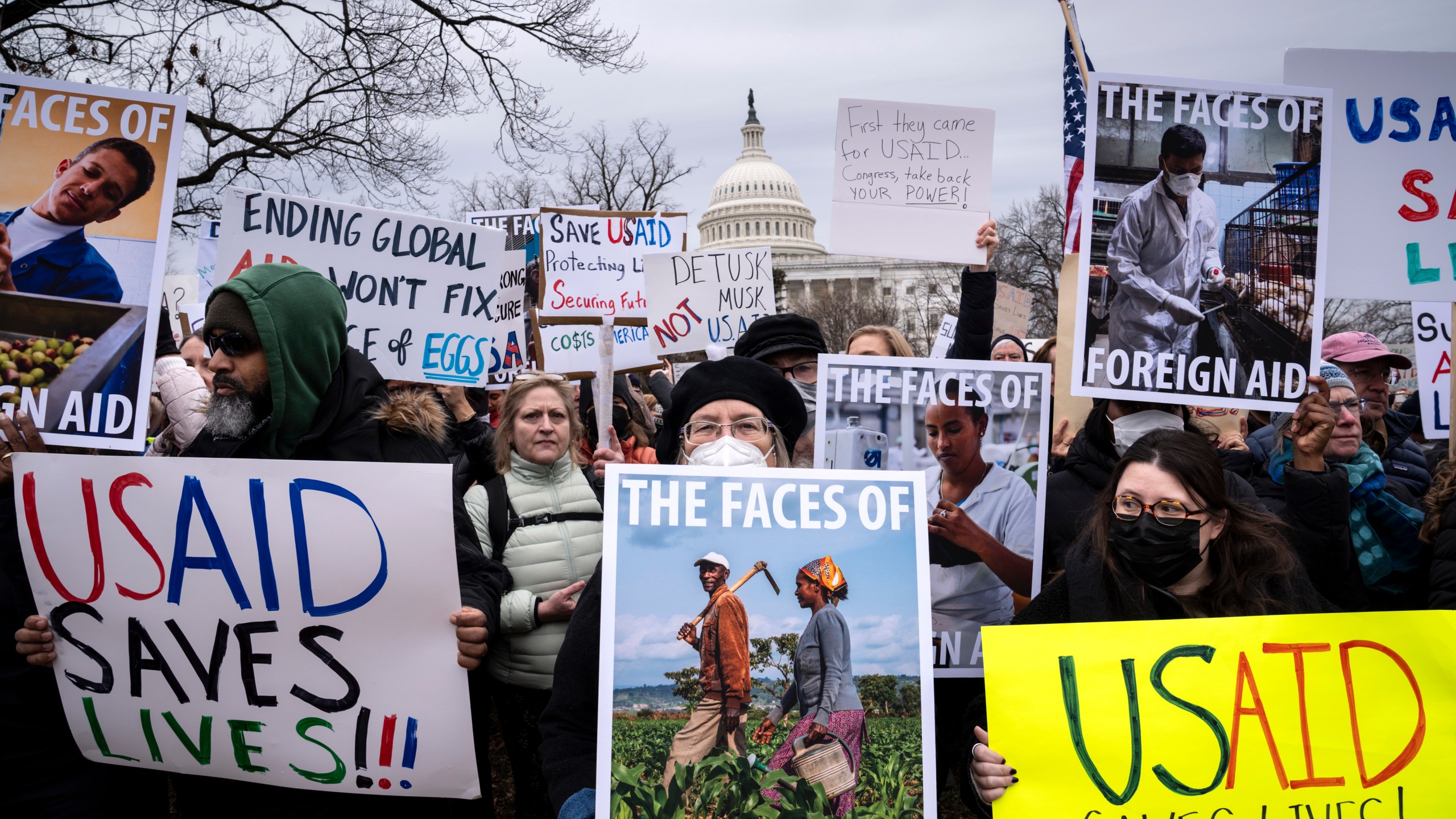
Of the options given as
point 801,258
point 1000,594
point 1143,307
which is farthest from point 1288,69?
point 801,258

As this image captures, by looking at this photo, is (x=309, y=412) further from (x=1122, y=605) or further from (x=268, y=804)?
(x=1122, y=605)

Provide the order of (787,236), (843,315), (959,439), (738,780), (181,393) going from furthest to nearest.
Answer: (787,236) → (843,315) → (181,393) → (959,439) → (738,780)

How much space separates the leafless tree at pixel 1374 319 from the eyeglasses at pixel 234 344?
30.9m

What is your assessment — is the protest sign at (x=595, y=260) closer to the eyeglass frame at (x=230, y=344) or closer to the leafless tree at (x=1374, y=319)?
the eyeglass frame at (x=230, y=344)

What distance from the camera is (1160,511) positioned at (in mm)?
2469

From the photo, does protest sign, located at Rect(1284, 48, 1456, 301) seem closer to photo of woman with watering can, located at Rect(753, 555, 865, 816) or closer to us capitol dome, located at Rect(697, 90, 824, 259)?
photo of woman with watering can, located at Rect(753, 555, 865, 816)

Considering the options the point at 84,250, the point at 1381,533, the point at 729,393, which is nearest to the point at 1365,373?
the point at 1381,533

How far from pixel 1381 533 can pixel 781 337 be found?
7.98 ft

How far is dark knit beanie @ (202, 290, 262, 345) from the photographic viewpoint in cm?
283

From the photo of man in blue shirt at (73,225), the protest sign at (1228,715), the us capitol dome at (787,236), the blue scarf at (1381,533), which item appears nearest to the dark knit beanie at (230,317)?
the photo of man in blue shirt at (73,225)

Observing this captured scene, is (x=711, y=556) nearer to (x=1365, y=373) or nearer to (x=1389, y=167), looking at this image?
(x=1389, y=167)

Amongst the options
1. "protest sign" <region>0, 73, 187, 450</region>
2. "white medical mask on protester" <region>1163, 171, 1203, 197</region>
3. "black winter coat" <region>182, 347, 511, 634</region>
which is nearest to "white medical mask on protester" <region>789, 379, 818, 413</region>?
"white medical mask on protester" <region>1163, 171, 1203, 197</region>

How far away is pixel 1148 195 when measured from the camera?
3385 mm

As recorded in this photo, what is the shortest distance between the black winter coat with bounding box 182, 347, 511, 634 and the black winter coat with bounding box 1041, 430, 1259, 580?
188cm
